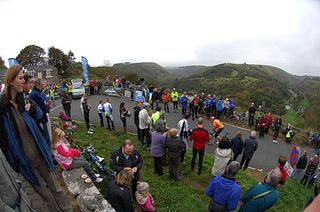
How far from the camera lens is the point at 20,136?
320 centimetres

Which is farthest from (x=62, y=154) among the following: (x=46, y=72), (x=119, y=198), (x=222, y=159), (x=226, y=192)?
(x=46, y=72)

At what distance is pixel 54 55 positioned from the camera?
2048 inches

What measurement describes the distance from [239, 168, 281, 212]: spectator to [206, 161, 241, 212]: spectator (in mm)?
236

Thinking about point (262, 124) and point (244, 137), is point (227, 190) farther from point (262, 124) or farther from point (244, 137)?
point (262, 124)

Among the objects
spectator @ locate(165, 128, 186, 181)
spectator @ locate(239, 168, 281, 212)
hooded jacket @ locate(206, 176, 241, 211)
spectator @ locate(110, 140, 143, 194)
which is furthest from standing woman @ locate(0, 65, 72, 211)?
spectator @ locate(165, 128, 186, 181)

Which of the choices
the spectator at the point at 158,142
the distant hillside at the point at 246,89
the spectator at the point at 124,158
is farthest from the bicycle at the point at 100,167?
the distant hillside at the point at 246,89

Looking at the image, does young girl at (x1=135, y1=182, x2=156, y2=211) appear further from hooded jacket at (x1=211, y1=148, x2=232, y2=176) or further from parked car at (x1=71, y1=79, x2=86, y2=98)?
parked car at (x1=71, y1=79, x2=86, y2=98)

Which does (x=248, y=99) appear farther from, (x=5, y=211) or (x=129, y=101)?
(x=5, y=211)

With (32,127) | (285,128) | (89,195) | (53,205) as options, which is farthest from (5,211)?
(285,128)

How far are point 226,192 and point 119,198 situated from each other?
186 centimetres

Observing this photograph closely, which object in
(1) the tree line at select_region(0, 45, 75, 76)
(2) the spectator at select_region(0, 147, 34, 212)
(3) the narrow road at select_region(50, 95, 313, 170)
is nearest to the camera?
(2) the spectator at select_region(0, 147, 34, 212)

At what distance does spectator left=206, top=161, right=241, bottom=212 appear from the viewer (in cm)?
418

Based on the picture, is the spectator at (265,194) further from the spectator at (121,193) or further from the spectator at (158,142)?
the spectator at (158,142)

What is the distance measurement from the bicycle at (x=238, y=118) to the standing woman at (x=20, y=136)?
14103 mm
